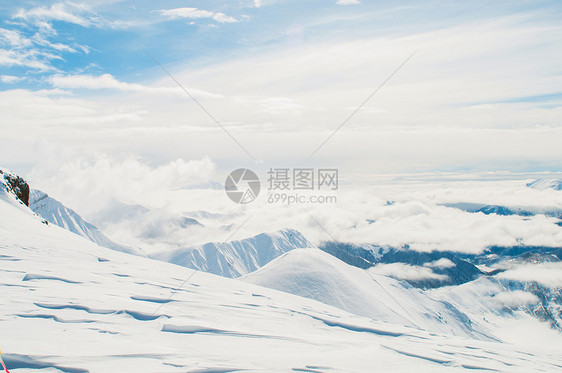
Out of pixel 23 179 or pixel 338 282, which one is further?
pixel 338 282

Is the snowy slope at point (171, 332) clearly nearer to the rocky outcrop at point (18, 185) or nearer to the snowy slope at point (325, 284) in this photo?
the rocky outcrop at point (18, 185)

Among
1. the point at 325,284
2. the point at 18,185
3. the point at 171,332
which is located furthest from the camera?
the point at 325,284

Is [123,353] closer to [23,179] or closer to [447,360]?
[447,360]

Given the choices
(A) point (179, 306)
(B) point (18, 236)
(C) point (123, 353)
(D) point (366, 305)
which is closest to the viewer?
(C) point (123, 353)

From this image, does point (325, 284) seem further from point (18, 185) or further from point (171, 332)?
point (171, 332)

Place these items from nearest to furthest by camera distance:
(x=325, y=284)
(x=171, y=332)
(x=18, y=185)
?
(x=171, y=332) < (x=18, y=185) < (x=325, y=284)

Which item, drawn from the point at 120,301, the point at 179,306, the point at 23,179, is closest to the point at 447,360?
the point at 179,306

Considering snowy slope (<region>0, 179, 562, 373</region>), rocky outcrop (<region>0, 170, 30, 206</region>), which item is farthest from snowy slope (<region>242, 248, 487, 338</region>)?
snowy slope (<region>0, 179, 562, 373</region>)

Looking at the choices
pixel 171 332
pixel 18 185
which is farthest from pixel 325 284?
pixel 171 332
